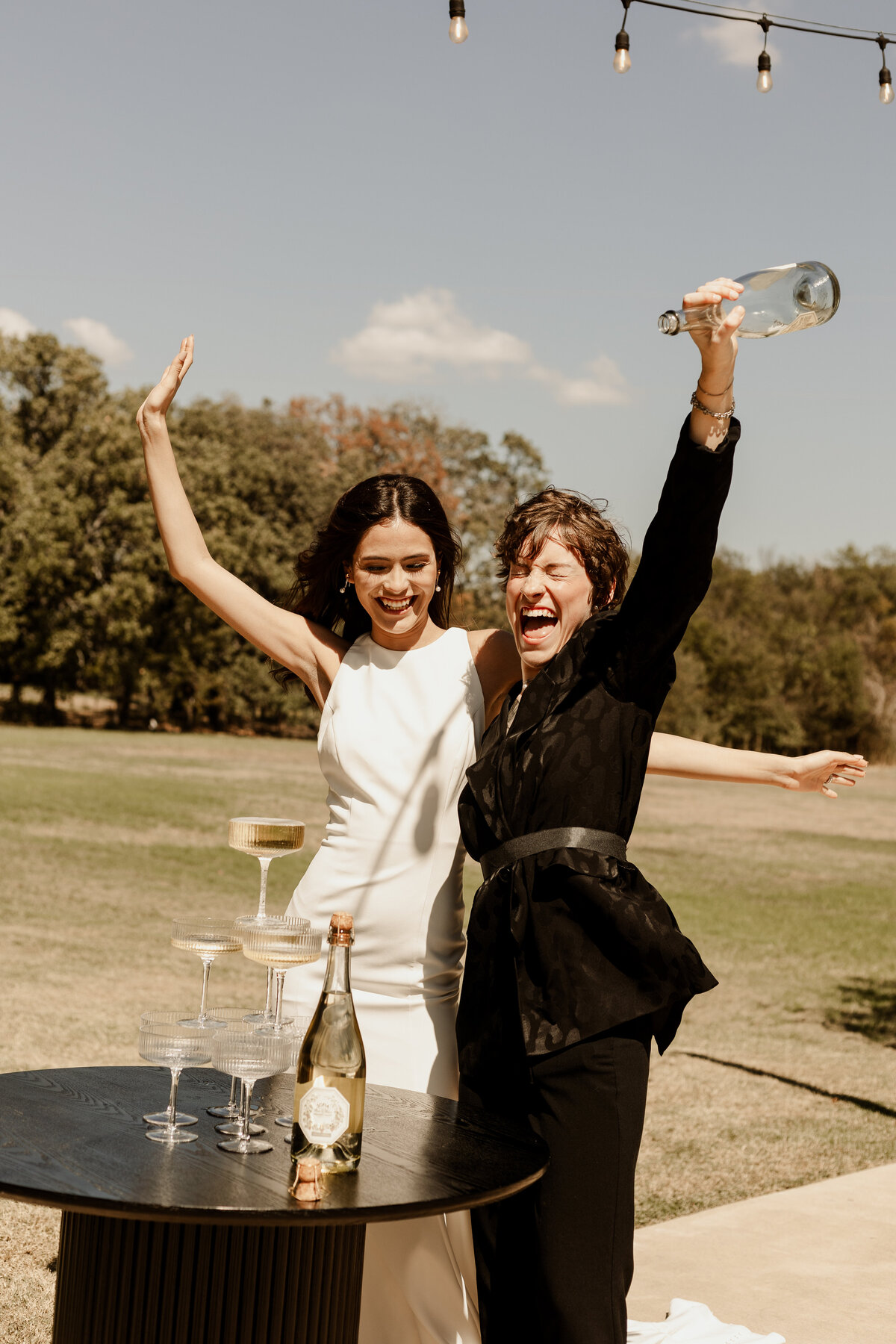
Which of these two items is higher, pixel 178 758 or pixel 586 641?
pixel 586 641

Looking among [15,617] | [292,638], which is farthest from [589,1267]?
[15,617]

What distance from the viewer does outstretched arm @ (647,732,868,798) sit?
3.10 meters

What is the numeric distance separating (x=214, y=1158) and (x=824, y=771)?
5.42 feet

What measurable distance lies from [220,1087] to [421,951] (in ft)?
1.91

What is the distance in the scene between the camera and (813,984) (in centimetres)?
1166

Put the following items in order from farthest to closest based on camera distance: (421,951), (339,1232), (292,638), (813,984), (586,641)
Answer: (813,984) < (292,638) < (421,951) < (586,641) < (339,1232)

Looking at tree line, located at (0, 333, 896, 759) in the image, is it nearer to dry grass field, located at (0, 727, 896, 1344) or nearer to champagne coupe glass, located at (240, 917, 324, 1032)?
dry grass field, located at (0, 727, 896, 1344)

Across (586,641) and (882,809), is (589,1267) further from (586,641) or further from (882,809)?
(882,809)

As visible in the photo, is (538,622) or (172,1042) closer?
(172,1042)

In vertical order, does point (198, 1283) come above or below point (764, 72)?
below

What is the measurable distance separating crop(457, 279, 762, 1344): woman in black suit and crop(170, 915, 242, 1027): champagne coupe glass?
0.53 m

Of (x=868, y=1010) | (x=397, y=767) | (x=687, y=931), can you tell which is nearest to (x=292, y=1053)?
(x=397, y=767)

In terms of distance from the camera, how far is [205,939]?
248 cm

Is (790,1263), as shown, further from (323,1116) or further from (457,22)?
(457,22)
